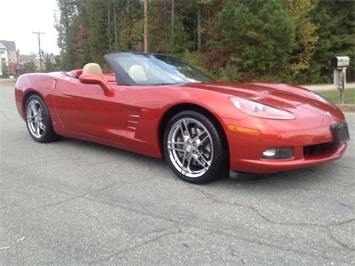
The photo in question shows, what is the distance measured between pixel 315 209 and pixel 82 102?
110 inches

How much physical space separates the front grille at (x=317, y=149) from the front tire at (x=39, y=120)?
3417mm

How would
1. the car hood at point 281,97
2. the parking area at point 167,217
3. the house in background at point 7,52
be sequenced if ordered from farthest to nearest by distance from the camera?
the house in background at point 7,52 → the car hood at point 281,97 → the parking area at point 167,217

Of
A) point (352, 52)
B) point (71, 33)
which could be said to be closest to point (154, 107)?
point (352, 52)

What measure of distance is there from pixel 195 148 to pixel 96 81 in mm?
1393

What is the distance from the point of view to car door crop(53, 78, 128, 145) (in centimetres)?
366

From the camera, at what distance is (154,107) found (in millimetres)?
3344

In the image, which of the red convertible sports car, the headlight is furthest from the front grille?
the headlight

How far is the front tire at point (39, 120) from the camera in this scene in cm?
477

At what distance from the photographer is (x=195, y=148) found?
316 cm

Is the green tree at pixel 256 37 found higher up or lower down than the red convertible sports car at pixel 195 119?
higher up

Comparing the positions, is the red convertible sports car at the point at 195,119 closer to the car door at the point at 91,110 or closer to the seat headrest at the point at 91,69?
the car door at the point at 91,110

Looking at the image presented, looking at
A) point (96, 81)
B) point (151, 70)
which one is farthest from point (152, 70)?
point (96, 81)

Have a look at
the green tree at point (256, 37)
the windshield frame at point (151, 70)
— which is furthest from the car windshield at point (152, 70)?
the green tree at point (256, 37)

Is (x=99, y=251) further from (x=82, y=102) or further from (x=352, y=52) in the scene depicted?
(x=352, y=52)
